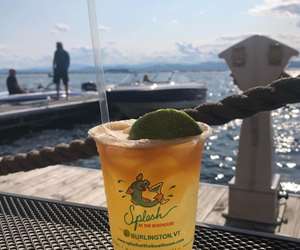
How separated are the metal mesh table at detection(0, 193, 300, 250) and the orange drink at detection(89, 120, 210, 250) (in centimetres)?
42

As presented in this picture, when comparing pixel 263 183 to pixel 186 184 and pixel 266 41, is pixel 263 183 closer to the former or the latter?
pixel 266 41

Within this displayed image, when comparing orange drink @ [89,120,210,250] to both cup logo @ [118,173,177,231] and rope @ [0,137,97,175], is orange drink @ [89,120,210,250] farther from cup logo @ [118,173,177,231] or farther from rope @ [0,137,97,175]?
rope @ [0,137,97,175]

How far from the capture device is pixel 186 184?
85 cm

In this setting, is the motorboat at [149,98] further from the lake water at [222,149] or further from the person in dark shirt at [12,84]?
the person in dark shirt at [12,84]

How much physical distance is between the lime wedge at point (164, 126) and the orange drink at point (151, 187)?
2cm

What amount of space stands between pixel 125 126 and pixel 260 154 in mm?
3038

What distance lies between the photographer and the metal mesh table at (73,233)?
4.23ft

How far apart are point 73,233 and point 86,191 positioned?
3555mm

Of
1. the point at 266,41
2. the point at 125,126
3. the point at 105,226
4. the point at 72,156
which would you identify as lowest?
the point at 105,226

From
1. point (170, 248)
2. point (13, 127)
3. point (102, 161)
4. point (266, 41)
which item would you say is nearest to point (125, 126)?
point (102, 161)

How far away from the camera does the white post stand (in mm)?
3561

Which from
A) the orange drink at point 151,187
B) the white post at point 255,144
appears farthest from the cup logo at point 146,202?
the white post at point 255,144

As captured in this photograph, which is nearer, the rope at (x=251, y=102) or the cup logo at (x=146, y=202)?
the cup logo at (x=146, y=202)

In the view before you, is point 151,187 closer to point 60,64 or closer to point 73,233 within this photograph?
point 73,233
